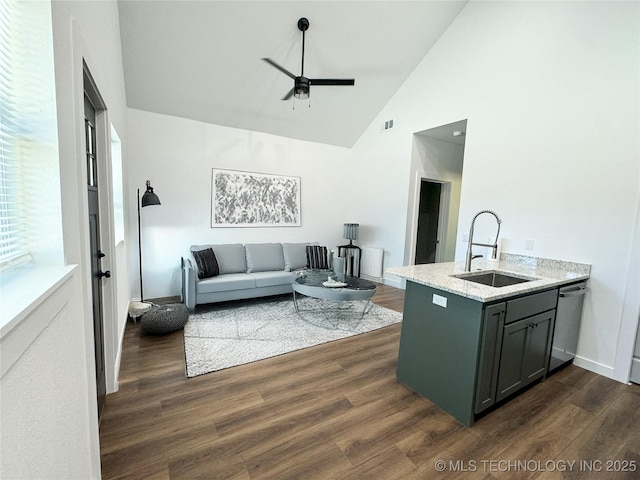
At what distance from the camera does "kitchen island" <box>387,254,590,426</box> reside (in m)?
1.94

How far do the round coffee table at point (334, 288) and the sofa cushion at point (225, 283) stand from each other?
0.79 metres

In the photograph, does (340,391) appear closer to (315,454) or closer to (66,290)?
(315,454)

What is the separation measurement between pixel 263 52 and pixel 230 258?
2.97 metres

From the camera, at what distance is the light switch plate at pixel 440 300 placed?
210cm

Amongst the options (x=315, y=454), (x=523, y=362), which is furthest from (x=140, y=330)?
(x=523, y=362)

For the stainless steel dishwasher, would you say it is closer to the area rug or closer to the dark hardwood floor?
the dark hardwood floor

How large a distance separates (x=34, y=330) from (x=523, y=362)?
9.53 ft

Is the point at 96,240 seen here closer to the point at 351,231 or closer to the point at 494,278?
the point at 494,278

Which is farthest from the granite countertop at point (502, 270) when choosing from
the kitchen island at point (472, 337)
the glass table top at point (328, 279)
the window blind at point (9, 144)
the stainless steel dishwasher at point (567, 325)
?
the window blind at point (9, 144)

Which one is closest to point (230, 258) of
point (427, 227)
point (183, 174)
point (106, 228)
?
point (183, 174)

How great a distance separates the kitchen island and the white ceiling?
11.1ft

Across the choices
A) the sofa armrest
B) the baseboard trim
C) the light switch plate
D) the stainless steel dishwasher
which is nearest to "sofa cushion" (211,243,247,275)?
the sofa armrest

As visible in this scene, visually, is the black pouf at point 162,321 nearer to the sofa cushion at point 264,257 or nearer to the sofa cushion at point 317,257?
the sofa cushion at point 264,257

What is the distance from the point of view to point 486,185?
3.66 meters
